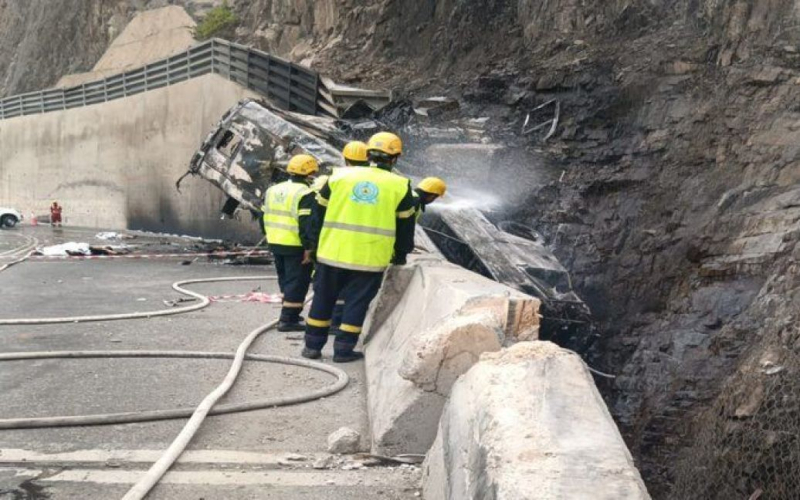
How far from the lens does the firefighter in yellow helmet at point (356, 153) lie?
17.7 feet

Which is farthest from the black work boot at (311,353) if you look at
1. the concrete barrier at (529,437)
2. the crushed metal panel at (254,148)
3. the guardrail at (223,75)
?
the guardrail at (223,75)

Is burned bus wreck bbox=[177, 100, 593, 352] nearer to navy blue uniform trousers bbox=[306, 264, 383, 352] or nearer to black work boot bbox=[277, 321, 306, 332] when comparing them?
black work boot bbox=[277, 321, 306, 332]

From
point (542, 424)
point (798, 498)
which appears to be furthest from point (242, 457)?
point (798, 498)

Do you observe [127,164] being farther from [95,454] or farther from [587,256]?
[95,454]

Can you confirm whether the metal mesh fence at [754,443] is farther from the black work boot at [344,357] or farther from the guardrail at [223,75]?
the guardrail at [223,75]

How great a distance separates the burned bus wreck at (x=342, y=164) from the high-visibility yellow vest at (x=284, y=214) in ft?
5.51

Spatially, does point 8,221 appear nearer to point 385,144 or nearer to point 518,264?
point 518,264

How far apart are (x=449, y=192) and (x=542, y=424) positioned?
296 inches

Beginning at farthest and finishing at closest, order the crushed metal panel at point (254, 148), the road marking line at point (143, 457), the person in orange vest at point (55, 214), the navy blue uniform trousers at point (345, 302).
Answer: the person in orange vest at point (55, 214), the crushed metal panel at point (254, 148), the navy blue uniform trousers at point (345, 302), the road marking line at point (143, 457)

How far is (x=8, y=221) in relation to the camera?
72.3ft

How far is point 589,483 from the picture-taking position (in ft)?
6.16

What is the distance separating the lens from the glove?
17.2ft

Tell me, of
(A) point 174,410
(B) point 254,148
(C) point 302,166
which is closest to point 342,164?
(B) point 254,148

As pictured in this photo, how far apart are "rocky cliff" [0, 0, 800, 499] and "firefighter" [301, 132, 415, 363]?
2.60 metres
